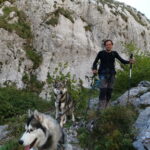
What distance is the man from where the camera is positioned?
11883 mm

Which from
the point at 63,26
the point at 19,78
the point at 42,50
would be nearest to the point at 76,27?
the point at 63,26

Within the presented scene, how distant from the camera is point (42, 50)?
106ft

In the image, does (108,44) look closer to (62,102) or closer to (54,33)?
(62,102)

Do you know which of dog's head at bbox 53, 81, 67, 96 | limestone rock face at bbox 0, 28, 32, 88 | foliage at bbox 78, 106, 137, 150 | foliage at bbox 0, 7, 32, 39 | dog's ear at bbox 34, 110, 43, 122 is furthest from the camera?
foliage at bbox 0, 7, 32, 39

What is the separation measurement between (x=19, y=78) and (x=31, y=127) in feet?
71.0

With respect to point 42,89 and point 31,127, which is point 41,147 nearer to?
point 31,127

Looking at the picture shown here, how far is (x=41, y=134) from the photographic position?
294 inches

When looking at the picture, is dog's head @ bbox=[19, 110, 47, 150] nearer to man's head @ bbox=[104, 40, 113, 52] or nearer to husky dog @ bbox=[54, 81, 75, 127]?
man's head @ bbox=[104, 40, 113, 52]

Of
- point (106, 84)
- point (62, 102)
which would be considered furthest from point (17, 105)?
point (106, 84)

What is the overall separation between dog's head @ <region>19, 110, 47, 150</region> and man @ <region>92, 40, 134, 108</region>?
15.5 feet

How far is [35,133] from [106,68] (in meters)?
5.07

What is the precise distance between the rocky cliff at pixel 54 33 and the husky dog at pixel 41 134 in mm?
20786

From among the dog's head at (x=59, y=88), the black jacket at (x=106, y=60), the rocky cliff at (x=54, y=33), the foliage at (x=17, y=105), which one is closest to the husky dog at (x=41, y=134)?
the black jacket at (x=106, y=60)

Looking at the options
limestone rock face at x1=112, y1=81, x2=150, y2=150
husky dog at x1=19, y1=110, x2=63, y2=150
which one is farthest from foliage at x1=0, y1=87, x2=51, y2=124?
husky dog at x1=19, y1=110, x2=63, y2=150
